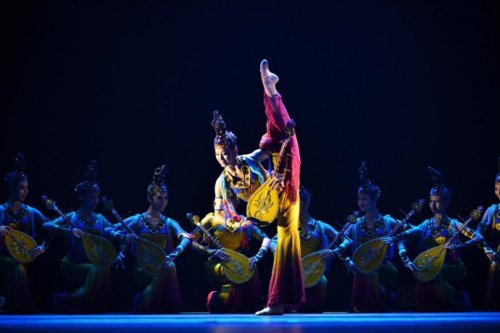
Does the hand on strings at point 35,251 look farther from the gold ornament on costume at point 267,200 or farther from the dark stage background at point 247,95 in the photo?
the gold ornament on costume at point 267,200

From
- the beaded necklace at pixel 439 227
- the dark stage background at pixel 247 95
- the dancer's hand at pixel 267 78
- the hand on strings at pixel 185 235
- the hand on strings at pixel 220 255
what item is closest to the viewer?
the dancer's hand at pixel 267 78

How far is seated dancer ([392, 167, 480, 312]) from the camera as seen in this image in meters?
7.86

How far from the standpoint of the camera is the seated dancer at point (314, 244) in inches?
307

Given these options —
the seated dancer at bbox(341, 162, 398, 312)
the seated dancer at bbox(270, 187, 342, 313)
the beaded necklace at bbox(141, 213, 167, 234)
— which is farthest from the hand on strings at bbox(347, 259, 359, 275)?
the beaded necklace at bbox(141, 213, 167, 234)

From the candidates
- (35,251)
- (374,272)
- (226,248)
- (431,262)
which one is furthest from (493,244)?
(35,251)

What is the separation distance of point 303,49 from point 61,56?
289 cm

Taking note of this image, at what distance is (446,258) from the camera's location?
7988mm

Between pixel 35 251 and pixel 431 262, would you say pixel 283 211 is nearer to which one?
pixel 431 262

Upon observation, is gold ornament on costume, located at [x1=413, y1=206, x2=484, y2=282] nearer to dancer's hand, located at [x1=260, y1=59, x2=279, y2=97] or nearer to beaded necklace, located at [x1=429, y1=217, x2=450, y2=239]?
beaded necklace, located at [x1=429, y1=217, x2=450, y2=239]

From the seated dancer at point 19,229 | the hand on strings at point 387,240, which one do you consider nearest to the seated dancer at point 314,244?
the hand on strings at point 387,240

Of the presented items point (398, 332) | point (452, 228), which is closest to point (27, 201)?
point (452, 228)

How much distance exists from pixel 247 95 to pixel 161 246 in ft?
7.28

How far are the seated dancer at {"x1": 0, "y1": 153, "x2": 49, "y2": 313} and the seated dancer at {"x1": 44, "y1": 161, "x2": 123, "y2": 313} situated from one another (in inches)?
8.1

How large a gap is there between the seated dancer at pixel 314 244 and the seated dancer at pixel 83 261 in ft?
5.88
